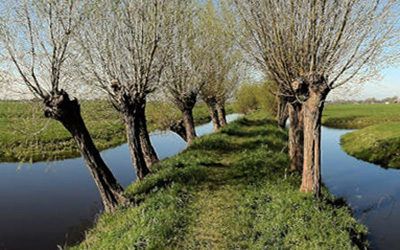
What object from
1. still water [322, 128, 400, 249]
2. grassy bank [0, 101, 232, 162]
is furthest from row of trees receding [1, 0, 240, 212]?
still water [322, 128, 400, 249]

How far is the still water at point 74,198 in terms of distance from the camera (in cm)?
1506

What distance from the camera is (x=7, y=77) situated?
→ 14.0 m

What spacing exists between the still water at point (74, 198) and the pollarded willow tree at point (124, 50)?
3856mm

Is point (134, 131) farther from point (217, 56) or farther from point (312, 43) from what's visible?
point (217, 56)

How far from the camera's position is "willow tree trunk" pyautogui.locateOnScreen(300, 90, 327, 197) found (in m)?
13.4

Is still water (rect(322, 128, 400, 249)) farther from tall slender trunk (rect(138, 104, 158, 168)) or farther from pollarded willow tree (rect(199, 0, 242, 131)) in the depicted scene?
pollarded willow tree (rect(199, 0, 242, 131))

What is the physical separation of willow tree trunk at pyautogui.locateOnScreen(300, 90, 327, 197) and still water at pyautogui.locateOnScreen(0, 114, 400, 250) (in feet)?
7.93

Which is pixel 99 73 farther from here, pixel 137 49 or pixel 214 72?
pixel 214 72

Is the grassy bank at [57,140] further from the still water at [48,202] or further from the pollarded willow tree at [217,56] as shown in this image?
the pollarded willow tree at [217,56]

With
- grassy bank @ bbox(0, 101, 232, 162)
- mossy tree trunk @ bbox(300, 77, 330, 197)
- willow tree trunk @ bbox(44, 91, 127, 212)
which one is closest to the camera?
mossy tree trunk @ bbox(300, 77, 330, 197)

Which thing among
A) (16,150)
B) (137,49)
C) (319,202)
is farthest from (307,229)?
(16,150)

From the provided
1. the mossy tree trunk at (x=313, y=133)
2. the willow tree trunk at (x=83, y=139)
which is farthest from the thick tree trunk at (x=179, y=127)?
the mossy tree trunk at (x=313, y=133)

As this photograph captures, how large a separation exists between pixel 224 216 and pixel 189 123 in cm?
1581

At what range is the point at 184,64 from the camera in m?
25.4
